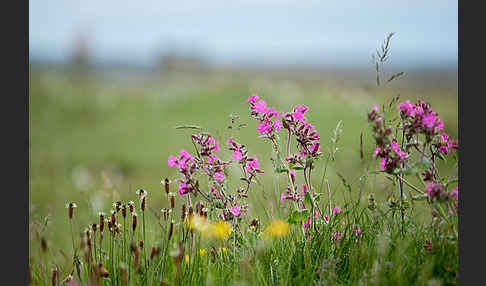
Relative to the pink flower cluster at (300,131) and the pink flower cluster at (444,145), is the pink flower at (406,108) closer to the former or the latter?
the pink flower cluster at (444,145)

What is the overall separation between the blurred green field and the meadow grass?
22 mm

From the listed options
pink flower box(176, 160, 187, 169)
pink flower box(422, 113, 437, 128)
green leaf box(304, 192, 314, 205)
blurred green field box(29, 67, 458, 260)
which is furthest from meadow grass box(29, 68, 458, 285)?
pink flower box(422, 113, 437, 128)

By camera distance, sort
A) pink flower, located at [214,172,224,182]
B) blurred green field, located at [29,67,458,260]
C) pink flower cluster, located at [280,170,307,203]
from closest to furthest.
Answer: pink flower, located at [214,172,224,182], pink flower cluster, located at [280,170,307,203], blurred green field, located at [29,67,458,260]

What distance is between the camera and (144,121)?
22.7 ft

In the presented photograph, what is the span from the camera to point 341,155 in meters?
5.77

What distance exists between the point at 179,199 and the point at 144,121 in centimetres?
269

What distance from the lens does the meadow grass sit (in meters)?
1.74

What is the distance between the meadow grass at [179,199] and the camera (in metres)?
1.74

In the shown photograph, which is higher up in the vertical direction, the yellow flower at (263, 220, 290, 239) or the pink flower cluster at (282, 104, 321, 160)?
the pink flower cluster at (282, 104, 321, 160)

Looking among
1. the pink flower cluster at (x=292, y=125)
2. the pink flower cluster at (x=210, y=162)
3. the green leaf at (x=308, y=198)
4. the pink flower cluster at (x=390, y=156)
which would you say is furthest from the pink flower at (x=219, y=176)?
the pink flower cluster at (x=390, y=156)

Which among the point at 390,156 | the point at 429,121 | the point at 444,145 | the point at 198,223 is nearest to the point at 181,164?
the point at 198,223

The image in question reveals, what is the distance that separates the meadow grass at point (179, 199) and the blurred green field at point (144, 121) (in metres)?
0.02

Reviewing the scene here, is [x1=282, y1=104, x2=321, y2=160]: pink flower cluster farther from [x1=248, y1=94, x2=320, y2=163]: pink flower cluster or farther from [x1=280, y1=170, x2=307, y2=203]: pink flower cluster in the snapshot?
[x1=280, y1=170, x2=307, y2=203]: pink flower cluster

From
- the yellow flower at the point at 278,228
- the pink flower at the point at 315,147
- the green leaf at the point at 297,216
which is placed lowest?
the yellow flower at the point at 278,228
